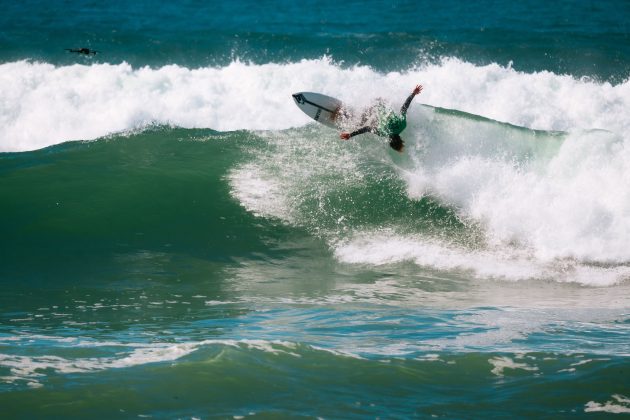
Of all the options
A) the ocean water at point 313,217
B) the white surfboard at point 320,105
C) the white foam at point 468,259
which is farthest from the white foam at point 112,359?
the white surfboard at point 320,105

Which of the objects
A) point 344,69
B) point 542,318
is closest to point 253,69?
point 344,69

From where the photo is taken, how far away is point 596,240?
476 inches

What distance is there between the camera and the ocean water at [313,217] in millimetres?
6406

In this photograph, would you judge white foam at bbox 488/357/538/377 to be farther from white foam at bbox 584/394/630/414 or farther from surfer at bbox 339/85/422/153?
surfer at bbox 339/85/422/153

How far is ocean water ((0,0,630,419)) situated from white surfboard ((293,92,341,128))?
0.83m

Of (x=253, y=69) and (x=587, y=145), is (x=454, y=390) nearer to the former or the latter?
(x=587, y=145)

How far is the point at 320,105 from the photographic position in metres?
15.1

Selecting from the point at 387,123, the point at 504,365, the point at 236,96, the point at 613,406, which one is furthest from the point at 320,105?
the point at 613,406

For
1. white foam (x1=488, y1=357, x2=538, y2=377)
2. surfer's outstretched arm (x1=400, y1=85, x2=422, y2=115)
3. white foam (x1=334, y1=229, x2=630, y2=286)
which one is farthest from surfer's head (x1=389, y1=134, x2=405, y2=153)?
white foam (x1=488, y1=357, x2=538, y2=377)

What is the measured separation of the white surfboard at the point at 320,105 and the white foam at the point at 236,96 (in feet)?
12.7

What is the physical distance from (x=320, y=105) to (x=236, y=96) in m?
6.15

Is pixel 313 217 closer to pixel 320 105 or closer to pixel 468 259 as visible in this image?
pixel 320 105

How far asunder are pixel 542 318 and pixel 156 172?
9060mm

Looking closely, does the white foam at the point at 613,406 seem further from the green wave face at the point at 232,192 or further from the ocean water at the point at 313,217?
the green wave face at the point at 232,192
